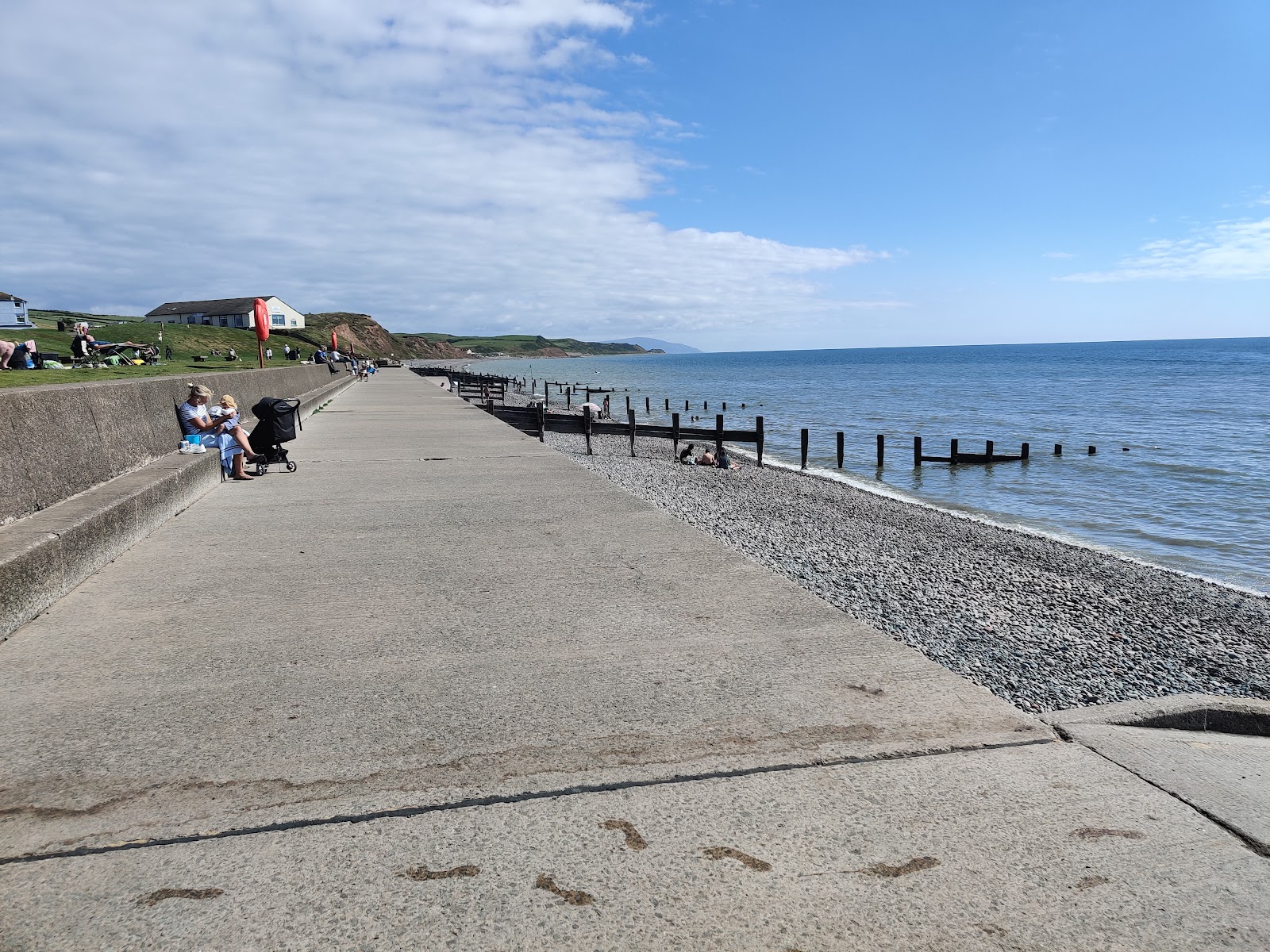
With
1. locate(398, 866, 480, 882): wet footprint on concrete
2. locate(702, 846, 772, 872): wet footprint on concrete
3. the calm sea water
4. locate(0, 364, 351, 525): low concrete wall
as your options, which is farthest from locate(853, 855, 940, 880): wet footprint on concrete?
the calm sea water

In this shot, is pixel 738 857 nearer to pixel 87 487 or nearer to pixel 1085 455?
pixel 87 487

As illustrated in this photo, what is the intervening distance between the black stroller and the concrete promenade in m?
5.22

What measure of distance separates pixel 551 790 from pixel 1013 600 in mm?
6533

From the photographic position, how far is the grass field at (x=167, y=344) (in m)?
15.5

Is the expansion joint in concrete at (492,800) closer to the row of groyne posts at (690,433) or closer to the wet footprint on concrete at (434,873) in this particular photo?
the wet footprint on concrete at (434,873)

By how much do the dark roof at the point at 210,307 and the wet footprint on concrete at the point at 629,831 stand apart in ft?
377

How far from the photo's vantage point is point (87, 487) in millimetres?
6500

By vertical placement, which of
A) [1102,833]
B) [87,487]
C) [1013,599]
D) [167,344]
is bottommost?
[1013,599]

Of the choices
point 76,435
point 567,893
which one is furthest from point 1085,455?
point 567,893

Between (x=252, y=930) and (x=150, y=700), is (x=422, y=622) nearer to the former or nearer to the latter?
(x=150, y=700)

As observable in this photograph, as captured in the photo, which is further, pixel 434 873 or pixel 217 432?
pixel 217 432

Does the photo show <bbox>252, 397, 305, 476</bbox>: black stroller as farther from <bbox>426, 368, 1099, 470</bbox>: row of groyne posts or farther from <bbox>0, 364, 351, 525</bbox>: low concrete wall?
<bbox>426, 368, 1099, 470</bbox>: row of groyne posts

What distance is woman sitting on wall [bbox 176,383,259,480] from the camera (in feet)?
30.4

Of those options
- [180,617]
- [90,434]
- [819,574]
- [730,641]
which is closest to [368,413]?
[90,434]
